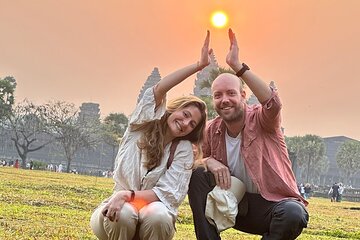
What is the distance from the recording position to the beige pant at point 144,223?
370cm

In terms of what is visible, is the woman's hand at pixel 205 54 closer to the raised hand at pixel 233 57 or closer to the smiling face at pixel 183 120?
the raised hand at pixel 233 57

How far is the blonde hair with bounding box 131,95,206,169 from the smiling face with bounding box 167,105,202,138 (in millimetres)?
29

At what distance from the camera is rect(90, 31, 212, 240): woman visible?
3.72m

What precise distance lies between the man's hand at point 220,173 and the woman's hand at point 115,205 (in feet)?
2.22

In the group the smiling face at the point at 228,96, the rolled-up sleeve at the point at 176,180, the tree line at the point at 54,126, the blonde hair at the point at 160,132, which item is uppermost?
the tree line at the point at 54,126

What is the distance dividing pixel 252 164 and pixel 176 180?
0.58m

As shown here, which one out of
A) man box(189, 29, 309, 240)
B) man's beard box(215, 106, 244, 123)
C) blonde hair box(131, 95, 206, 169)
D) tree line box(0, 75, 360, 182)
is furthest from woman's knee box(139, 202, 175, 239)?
tree line box(0, 75, 360, 182)

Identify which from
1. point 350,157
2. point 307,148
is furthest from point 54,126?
point 350,157

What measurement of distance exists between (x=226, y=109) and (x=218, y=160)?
1.31 feet

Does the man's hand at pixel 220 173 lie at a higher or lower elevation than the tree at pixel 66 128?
lower

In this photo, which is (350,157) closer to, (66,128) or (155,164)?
(66,128)

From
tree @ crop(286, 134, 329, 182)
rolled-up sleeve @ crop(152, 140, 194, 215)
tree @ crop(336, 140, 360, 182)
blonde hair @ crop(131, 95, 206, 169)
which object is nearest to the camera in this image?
rolled-up sleeve @ crop(152, 140, 194, 215)

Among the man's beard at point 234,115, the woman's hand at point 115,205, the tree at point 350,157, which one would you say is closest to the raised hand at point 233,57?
the man's beard at point 234,115

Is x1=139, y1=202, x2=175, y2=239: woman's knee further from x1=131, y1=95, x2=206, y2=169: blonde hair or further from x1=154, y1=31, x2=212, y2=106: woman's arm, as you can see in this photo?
x1=154, y1=31, x2=212, y2=106: woman's arm
